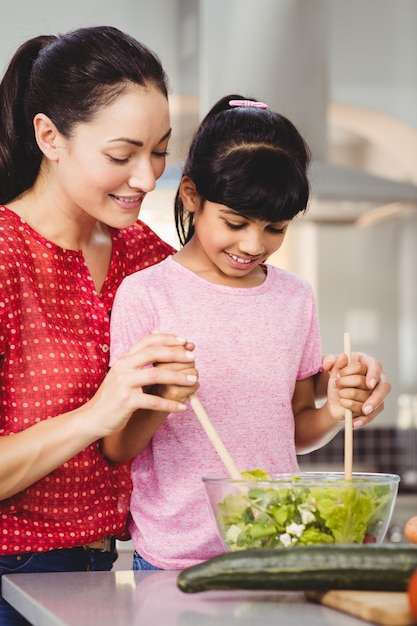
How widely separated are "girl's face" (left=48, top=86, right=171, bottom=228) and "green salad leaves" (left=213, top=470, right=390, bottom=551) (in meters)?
0.53

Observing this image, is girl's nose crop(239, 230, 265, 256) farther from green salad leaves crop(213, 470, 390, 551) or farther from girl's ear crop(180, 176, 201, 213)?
green salad leaves crop(213, 470, 390, 551)

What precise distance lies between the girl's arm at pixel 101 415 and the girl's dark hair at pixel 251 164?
13.5 inches

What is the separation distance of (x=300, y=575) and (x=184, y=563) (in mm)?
447

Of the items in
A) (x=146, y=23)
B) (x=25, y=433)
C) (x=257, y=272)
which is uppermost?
(x=146, y=23)

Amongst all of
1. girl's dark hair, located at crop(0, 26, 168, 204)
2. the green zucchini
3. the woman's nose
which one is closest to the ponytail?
girl's dark hair, located at crop(0, 26, 168, 204)

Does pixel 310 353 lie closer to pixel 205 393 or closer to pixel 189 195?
pixel 205 393

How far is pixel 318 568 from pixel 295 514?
5.5 inches

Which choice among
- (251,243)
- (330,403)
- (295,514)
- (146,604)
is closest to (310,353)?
(330,403)

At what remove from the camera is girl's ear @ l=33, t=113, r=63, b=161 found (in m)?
1.64

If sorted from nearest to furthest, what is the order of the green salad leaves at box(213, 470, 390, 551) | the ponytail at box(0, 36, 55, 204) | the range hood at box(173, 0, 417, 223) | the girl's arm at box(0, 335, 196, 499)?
the green salad leaves at box(213, 470, 390, 551) → the girl's arm at box(0, 335, 196, 499) → the ponytail at box(0, 36, 55, 204) → the range hood at box(173, 0, 417, 223)

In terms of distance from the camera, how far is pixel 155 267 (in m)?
1.73

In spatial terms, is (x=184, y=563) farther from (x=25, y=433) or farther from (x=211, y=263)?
(x=211, y=263)

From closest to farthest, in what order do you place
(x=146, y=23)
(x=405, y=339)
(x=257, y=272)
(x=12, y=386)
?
(x=12, y=386) < (x=257, y=272) < (x=146, y=23) < (x=405, y=339)

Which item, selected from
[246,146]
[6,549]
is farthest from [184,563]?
[246,146]
